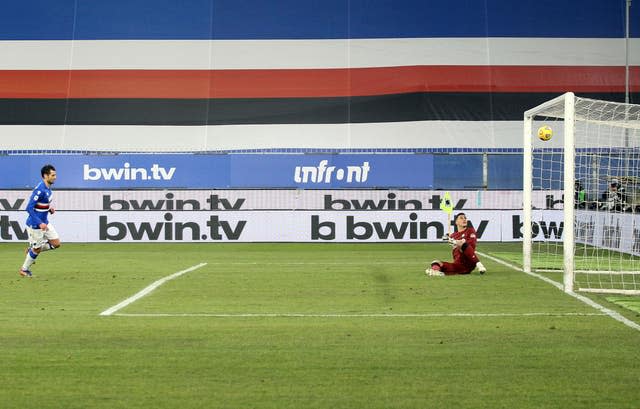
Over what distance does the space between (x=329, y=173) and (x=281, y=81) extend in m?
5.35

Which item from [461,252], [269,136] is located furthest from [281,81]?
[461,252]

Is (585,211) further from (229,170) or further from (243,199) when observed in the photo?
(229,170)

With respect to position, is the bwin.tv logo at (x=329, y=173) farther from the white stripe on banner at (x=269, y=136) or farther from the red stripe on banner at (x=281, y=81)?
the red stripe on banner at (x=281, y=81)

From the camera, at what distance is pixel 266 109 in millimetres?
42094

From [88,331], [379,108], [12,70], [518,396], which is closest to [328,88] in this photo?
[379,108]

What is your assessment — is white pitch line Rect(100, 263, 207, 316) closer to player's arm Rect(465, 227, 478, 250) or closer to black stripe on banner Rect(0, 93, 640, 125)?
player's arm Rect(465, 227, 478, 250)

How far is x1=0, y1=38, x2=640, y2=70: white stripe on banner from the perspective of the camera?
4197 cm

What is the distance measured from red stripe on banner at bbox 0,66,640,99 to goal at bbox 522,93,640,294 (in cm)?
256

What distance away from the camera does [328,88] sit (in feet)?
138

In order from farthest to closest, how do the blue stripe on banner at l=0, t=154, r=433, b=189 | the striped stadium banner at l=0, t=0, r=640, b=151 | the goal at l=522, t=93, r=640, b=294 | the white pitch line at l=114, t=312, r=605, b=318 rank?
the striped stadium banner at l=0, t=0, r=640, b=151 < the blue stripe on banner at l=0, t=154, r=433, b=189 < the goal at l=522, t=93, r=640, b=294 < the white pitch line at l=114, t=312, r=605, b=318

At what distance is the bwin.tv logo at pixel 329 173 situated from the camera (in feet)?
127

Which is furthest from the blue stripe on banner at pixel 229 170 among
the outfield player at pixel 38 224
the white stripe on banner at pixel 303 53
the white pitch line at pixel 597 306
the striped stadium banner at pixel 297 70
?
the outfield player at pixel 38 224

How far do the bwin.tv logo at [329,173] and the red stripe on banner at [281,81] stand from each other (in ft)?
13.9

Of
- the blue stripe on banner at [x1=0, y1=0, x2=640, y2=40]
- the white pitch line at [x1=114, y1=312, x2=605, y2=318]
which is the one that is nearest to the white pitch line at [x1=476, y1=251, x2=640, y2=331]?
the white pitch line at [x1=114, y1=312, x2=605, y2=318]
